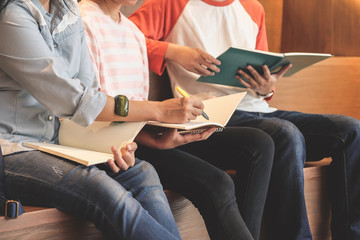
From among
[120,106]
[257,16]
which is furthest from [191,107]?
[257,16]

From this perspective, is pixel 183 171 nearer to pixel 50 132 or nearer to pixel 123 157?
pixel 123 157

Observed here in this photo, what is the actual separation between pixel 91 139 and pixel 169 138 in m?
0.22

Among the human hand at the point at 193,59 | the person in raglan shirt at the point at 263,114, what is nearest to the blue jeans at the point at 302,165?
the person in raglan shirt at the point at 263,114

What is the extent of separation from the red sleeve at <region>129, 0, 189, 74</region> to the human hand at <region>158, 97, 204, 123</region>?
0.51 m

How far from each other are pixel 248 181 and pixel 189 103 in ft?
1.25

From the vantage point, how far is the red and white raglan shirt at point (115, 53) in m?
1.34

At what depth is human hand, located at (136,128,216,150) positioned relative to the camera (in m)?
1.23

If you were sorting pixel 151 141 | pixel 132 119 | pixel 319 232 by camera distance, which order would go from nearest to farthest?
pixel 132 119 → pixel 151 141 → pixel 319 232

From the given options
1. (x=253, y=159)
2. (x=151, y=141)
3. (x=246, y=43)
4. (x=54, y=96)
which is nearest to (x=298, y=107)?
(x=246, y=43)

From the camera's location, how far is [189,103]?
3.59 feet

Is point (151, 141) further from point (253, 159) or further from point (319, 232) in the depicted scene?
point (319, 232)

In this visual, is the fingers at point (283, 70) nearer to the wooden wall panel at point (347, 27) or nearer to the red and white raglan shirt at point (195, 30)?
the red and white raglan shirt at point (195, 30)

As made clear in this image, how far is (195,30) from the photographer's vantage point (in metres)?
1.68

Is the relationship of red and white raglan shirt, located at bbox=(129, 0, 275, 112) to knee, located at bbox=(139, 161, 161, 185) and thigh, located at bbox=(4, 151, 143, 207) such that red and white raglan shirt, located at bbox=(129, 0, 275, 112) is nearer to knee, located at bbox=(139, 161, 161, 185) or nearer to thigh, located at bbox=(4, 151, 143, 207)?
knee, located at bbox=(139, 161, 161, 185)
